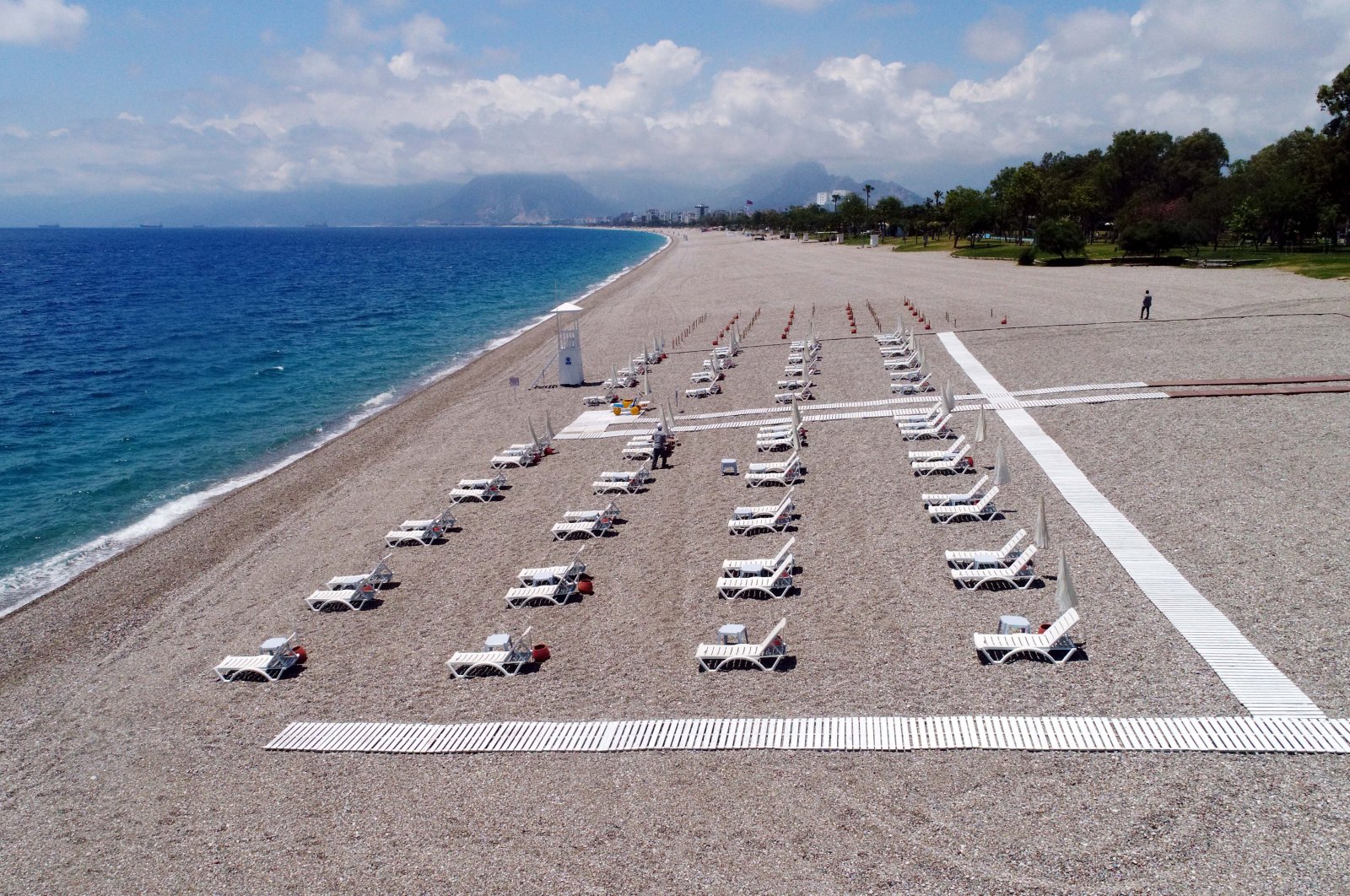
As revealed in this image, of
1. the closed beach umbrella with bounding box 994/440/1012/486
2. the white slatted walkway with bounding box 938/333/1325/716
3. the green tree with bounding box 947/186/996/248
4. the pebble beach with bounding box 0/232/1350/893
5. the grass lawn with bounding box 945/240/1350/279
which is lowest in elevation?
the pebble beach with bounding box 0/232/1350/893

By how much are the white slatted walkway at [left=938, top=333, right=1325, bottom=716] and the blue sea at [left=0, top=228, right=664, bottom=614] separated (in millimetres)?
21495

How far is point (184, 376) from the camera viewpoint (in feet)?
144

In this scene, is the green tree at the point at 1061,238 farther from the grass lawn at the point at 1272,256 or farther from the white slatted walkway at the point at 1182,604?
the white slatted walkway at the point at 1182,604

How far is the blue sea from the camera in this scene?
79.8 feet

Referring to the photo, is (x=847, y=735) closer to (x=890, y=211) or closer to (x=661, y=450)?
(x=661, y=450)

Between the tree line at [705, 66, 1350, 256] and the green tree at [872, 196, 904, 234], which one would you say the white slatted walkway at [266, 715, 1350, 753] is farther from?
the green tree at [872, 196, 904, 234]

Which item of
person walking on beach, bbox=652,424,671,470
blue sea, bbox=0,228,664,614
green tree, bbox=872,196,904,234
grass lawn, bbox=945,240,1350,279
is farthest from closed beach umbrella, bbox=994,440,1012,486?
green tree, bbox=872,196,904,234

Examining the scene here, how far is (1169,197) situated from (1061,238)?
2538cm

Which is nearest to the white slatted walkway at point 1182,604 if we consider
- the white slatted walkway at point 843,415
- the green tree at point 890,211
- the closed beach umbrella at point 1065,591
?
the closed beach umbrella at point 1065,591

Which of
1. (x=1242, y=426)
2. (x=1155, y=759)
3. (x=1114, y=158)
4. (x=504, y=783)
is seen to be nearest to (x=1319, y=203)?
(x=1114, y=158)

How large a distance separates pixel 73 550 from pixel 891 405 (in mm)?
21552

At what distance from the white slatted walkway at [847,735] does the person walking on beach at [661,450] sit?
36.2ft

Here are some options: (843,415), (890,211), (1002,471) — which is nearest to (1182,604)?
(1002,471)

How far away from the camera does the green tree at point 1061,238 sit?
59250 millimetres
